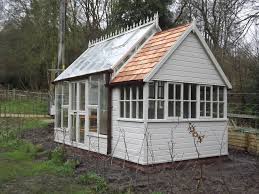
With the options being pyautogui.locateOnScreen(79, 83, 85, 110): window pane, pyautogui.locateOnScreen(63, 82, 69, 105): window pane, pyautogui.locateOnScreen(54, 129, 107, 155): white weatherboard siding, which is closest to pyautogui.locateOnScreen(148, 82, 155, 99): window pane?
pyautogui.locateOnScreen(54, 129, 107, 155): white weatherboard siding

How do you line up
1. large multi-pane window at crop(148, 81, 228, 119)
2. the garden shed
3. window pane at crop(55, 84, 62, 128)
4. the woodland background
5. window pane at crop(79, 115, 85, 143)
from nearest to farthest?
the garden shed → large multi-pane window at crop(148, 81, 228, 119) → window pane at crop(79, 115, 85, 143) → window pane at crop(55, 84, 62, 128) → the woodland background

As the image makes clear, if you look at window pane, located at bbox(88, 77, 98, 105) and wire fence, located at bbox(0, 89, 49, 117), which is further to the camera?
wire fence, located at bbox(0, 89, 49, 117)

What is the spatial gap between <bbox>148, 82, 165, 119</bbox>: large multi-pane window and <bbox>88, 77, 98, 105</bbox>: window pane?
91.0 inches

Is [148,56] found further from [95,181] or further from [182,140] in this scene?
[95,181]

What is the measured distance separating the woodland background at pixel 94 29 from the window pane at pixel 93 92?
22.7ft

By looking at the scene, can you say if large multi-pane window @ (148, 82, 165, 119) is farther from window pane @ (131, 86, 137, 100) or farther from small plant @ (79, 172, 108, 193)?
small plant @ (79, 172, 108, 193)

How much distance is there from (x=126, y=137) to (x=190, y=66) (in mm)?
2802

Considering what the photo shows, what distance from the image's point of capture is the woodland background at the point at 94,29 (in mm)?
18594

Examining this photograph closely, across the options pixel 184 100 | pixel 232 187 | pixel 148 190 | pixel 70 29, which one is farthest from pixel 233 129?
pixel 70 29

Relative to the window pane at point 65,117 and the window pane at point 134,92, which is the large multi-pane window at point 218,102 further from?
the window pane at point 65,117

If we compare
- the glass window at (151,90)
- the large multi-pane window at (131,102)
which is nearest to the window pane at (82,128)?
the large multi-pane window at (131,102)

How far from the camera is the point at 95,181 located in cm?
838

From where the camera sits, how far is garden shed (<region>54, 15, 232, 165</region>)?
33.6 ft

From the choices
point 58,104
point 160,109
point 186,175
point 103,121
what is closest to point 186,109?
point 160,109
